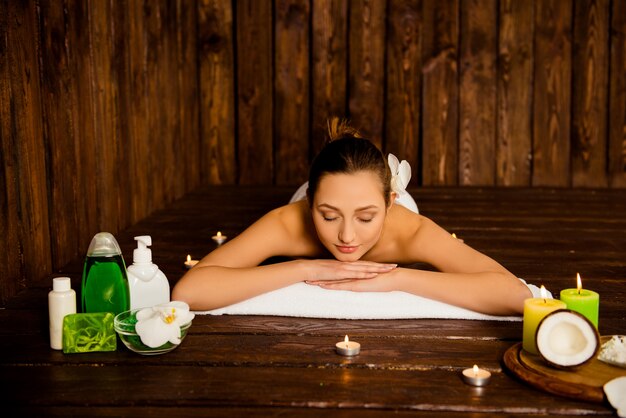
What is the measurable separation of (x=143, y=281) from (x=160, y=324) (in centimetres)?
23

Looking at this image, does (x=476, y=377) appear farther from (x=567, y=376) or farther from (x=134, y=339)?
(x=134, y=339)

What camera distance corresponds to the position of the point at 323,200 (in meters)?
1.85

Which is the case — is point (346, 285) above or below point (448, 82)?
below

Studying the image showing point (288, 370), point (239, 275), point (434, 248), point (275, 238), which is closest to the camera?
point (288, 370)

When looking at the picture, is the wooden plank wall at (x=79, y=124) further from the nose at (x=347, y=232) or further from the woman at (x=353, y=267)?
the nose at (x=347, y=232)

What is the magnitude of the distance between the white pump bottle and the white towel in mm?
147

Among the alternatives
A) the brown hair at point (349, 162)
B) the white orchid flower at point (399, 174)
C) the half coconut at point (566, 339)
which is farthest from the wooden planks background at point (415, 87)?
the half coconut at point (566, 339)

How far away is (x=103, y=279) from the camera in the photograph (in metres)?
1.70

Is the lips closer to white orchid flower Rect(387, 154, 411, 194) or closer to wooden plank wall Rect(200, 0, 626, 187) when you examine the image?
white orchid flower Rect(387, 154, 411, 194)

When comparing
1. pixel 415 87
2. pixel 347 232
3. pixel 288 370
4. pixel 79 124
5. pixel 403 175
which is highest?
pixel 415 87

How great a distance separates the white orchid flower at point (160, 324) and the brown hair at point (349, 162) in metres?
0.51

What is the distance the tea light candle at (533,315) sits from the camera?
1.54 m

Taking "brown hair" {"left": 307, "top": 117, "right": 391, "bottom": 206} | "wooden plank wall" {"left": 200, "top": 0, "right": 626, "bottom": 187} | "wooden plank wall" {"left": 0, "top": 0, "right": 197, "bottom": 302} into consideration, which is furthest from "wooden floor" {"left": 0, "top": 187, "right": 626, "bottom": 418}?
"wooden plank wall" {"left": 200, "top": 0, "right": 626, "bottom": 187}

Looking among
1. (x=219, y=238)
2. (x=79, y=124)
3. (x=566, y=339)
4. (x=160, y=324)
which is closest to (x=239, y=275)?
(x=160, y=324)
